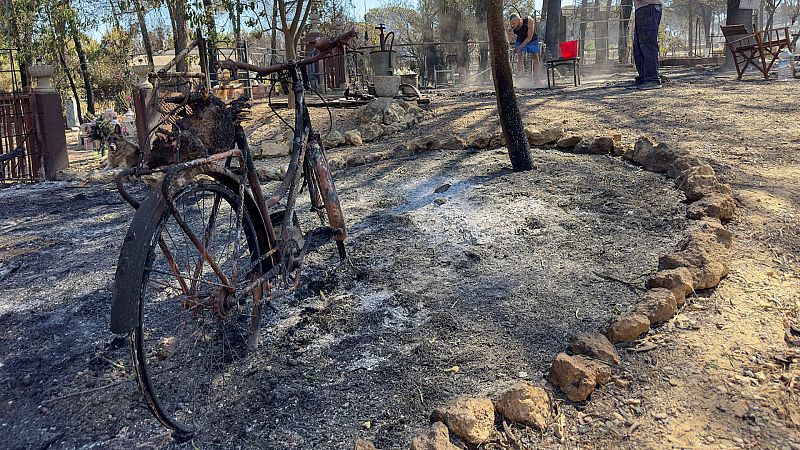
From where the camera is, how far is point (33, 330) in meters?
3.34

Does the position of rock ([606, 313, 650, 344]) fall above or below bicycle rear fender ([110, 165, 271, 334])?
below

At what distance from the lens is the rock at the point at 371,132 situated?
29.1 ft

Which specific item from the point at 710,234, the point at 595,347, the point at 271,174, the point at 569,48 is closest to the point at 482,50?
the point at 569,48

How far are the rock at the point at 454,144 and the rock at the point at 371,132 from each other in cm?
224

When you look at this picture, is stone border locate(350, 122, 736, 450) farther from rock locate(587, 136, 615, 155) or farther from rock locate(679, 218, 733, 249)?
rock locate(587, 136, 615, 155)

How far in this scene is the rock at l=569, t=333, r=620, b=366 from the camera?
8.23 feet

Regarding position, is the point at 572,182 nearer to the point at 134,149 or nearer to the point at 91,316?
the point at 91,316

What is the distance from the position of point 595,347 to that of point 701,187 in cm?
224

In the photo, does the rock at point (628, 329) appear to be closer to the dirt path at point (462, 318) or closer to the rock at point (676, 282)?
the dirt path at point (462, 318)

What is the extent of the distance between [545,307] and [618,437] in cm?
101

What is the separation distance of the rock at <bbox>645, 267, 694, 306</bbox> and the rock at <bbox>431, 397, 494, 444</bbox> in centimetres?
122

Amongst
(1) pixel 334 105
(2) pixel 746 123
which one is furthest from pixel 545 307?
(1) pixel 334 105

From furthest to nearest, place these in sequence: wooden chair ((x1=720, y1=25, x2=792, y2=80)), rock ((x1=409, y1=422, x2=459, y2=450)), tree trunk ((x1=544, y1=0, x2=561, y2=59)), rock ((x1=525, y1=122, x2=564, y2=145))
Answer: tree trunk ((x1=544, y1=0, x2=561, y2=59)) < wooden chair ((x1=720, y1=25, x2=792, y2=80)) < rock ((x1=525, y1=122, x2=564, y2=145)) < rock ((x1=409, y1=422, x2=459, y2=450))

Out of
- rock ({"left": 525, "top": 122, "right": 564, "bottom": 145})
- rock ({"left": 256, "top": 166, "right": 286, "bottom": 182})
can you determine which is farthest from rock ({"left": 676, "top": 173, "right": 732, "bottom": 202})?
rock ({"left": 256, "top": 166, "right": 286, "bottom": 182})
